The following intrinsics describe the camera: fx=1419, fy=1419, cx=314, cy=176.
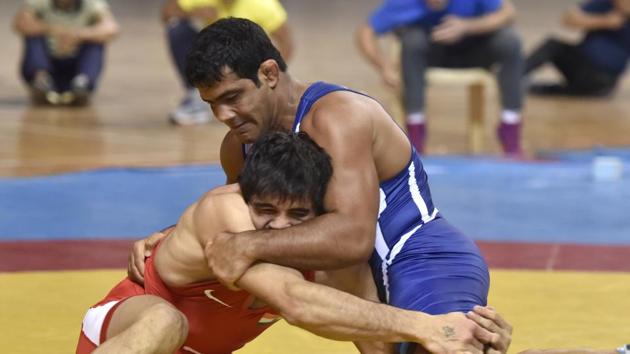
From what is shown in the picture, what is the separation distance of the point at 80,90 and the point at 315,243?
695 centimetres

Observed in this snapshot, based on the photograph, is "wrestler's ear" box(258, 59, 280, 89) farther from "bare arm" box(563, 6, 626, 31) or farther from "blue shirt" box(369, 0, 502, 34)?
"bare arm" box(563, 6, 626, 31)

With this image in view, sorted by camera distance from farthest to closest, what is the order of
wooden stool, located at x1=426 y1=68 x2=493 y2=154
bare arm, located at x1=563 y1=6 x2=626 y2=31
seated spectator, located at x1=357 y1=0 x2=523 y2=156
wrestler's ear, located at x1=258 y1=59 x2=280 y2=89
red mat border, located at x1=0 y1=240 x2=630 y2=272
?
1. bare arm, located at x1=563 y1=6 x2=626 y2=31
2. wooden stool, located at x1=426 y1=68 x2=493 y2=154
3. seated spectator, located at x1=357 y1=0 x2=523 y2=156
4. red mat border, located at x1=0 y1=240 x2=630 y2=272
5. wrestler's ear, located at x1=258 y1=59 x2=280 y2=89

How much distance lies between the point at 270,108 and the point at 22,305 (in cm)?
145

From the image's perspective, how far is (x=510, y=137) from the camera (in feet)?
26.7

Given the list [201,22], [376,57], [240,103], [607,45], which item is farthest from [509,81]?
[240,103]

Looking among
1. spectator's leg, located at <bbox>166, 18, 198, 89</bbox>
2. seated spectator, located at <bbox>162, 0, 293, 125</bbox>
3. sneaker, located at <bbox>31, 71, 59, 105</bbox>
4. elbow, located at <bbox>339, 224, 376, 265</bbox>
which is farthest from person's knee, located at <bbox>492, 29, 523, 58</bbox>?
elbow, located at <bbox>339, 224, 376, 265</bbox>

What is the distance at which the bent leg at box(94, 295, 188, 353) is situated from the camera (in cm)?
330

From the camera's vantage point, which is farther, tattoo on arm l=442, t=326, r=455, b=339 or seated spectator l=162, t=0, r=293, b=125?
seated spectator l=162, t=0, r=293, b=125

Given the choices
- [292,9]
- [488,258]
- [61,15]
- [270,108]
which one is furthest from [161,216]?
[292,9]

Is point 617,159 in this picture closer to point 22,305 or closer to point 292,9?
point 22,305

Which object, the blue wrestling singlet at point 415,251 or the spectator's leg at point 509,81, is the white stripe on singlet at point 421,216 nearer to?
the blue wrestling singlet at point 415,251

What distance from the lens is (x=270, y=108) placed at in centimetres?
373

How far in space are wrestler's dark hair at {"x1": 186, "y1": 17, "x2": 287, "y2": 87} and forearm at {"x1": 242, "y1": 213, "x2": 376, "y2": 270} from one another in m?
0.47

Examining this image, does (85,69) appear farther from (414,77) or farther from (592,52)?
(592,52)
